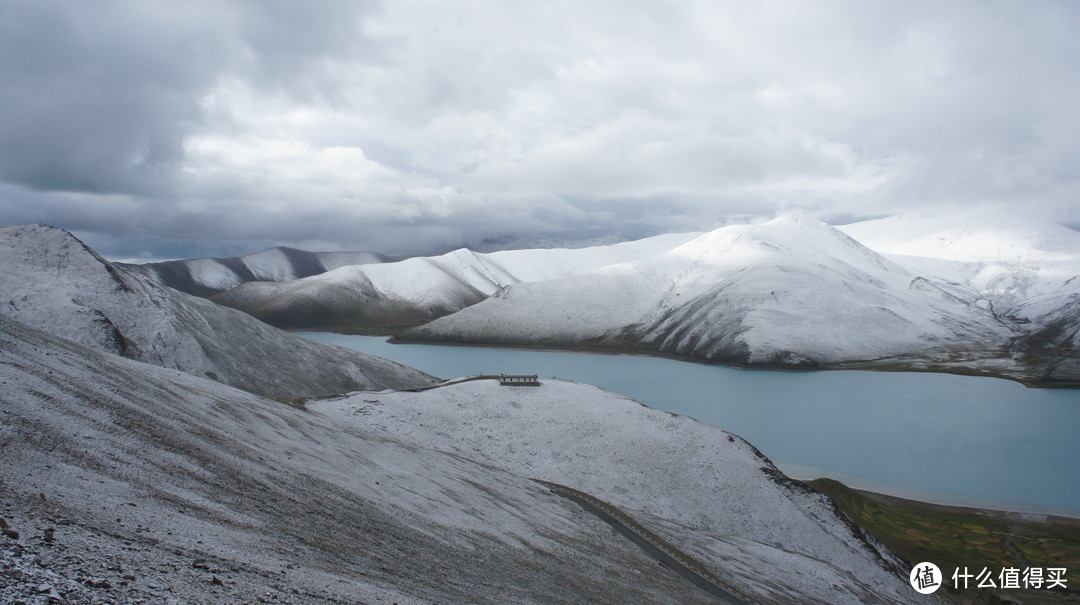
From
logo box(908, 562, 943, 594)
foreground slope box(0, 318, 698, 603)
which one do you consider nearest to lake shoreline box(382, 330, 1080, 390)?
logo box(908, 562, 943, 594)

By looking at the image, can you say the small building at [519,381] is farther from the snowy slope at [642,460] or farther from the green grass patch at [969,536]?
the green grass patch at [969,536]

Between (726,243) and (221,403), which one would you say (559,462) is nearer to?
(221,403)

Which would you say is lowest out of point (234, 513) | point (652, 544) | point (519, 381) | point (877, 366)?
point (652, 544)

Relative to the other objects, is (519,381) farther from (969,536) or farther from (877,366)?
(877,366)

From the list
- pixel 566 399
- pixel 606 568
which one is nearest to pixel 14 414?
pixel 606 568

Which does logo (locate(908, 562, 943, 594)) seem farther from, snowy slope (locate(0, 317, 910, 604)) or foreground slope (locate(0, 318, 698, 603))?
foreground slope (locate(0, 318, 698, 603))

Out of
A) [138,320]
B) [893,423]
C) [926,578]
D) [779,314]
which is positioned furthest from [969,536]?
[779,314]

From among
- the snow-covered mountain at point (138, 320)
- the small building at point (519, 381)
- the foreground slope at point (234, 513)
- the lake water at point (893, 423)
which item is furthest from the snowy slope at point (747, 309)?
the foreground slope at point (234, 513)
